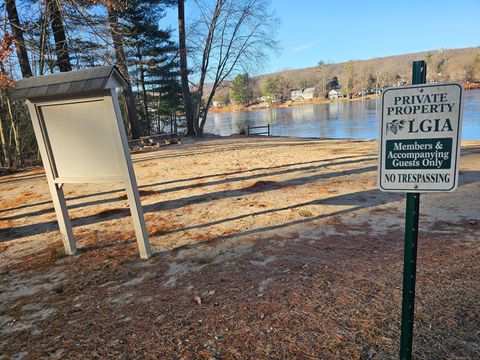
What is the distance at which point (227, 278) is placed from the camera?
115 inches

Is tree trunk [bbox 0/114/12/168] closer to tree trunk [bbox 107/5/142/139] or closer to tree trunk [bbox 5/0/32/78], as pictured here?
tree trunk [bbox 5/0/32/78]

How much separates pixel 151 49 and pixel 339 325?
2328 cm

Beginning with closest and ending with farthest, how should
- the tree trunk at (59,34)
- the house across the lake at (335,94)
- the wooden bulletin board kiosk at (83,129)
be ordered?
the wooden bulletin board kiosk at (83,129)
the tree trunk at (59,34)
the house across the lake at (335,94)

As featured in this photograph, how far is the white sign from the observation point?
1421mm

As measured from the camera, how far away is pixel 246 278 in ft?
9.50

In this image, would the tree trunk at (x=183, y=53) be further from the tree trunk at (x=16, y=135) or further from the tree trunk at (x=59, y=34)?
the tree trunk at (x=16, y=135)

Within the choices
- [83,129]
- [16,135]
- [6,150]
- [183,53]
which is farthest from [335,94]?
[83,129]

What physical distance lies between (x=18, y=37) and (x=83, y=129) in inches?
274

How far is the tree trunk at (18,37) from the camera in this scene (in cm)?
771

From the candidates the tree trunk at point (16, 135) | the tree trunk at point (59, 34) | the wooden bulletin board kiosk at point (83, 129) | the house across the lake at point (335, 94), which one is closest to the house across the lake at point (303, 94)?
the house across the lake at point (335, 94)

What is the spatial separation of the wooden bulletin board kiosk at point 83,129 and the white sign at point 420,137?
2575mm

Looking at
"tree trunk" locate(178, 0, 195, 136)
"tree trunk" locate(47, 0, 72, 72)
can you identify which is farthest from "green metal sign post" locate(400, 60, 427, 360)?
"tree trunk" locate(178, 0, 195, 136)

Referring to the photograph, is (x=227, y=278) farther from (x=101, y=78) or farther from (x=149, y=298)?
(x=101, y=78)

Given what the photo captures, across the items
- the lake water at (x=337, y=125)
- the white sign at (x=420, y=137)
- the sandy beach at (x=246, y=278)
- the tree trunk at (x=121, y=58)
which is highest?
the tree trunk at (x=121, y=58)
